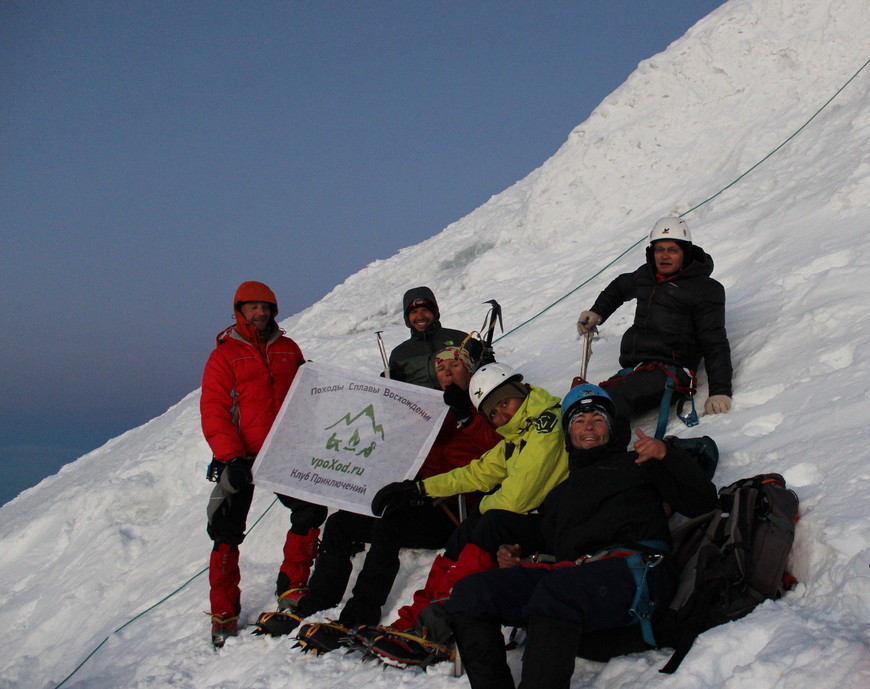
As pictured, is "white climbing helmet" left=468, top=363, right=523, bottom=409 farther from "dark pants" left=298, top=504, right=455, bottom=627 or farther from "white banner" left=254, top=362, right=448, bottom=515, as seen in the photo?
"dark pants" left=298, top=504, right=455, bottom=627

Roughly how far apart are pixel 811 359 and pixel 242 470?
150 inches

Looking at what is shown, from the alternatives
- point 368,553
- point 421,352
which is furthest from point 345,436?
point 421,352

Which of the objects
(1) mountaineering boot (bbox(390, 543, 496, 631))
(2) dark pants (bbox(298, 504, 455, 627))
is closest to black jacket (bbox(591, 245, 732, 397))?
(2) dark pants (bbox(298, 504, 455, 627))

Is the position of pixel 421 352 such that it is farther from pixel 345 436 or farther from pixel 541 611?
pixel 541 611

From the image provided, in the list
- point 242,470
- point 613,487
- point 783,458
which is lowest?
point 783,458

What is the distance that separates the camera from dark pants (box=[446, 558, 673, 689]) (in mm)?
2971

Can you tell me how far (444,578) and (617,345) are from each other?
3989mm

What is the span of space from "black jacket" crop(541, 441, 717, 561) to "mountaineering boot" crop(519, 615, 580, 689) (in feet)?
1.85

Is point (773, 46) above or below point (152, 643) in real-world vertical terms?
above

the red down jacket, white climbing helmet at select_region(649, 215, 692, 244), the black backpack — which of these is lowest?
the black backpack

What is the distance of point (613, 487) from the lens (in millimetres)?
3576

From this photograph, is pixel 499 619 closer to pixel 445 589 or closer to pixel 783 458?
pixel 445 589

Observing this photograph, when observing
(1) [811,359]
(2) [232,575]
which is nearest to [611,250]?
(1) [811,359]

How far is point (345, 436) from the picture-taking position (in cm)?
514
